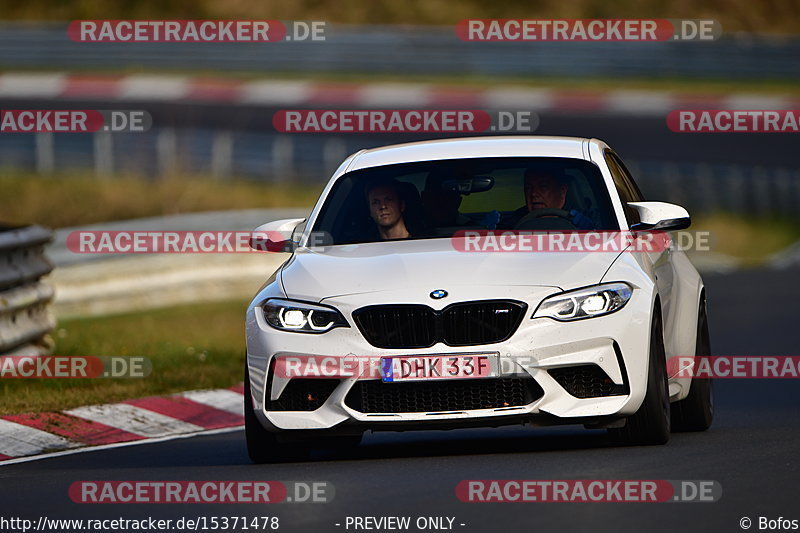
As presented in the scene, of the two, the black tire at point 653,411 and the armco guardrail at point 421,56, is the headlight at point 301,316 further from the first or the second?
the armco guardrail at point 421,56

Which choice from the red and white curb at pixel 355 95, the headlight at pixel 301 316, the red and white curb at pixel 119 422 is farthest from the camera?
the red and white curb at pixel 355 95

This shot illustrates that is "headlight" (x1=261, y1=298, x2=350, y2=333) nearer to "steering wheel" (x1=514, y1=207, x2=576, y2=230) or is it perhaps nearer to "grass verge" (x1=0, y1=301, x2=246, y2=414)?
"steering wheel" (x1=514, y1=207, x2=576, y2=230)

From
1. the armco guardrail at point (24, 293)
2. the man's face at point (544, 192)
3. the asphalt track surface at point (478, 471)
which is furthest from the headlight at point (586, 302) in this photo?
the armco guardrail at point (24, 293)

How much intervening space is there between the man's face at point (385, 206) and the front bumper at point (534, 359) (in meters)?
1.06

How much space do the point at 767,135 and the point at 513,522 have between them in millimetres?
29637

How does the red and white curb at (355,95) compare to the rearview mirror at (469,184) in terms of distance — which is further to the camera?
the red and white curb at (355,95)

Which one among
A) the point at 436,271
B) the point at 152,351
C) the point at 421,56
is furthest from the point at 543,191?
the point at 421,56

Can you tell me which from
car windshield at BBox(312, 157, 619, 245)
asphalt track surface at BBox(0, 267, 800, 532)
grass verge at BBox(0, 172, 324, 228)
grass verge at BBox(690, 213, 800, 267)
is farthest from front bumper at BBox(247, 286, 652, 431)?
grass verge at BBox(690, 213, 800, 267)

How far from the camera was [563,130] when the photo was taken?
1351 inches

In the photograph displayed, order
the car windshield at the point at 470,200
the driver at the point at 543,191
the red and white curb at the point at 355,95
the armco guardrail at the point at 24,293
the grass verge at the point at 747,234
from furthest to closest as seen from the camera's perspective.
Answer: the red and white curb at the point at 355,95
the grass verge at the point at 747,234
the armco guardrail at the point at 24,293
the driver at the point at 543,191
the car windshield at the point at 470,200

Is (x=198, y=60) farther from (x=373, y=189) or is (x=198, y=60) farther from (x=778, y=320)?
(x=373, y=189)

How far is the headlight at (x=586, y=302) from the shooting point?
8906 mm

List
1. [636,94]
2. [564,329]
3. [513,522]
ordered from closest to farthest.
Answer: [513,522] < [564,329] < [636,94]

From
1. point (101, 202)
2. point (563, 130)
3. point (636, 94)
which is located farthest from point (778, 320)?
point (636, 94)
